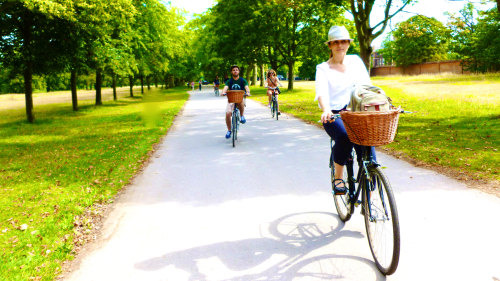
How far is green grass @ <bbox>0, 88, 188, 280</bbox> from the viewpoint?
12.8 ft

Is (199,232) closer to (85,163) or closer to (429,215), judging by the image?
(429,215)

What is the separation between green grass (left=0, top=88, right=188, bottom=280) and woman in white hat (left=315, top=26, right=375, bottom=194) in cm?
300

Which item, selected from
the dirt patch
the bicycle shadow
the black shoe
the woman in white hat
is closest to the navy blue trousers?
the woman in white hat

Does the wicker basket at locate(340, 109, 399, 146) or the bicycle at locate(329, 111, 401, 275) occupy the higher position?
the wicker basket at locate(340, 109, 399, 146)

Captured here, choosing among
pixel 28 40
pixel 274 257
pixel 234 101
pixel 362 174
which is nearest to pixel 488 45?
pixel 234 101

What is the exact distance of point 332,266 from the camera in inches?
130

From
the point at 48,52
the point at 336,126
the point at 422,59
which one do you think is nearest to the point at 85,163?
the point at 336,126

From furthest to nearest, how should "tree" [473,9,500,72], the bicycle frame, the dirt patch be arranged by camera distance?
"tree" [473,9,500,72], the dirt patch, the bicycle frame

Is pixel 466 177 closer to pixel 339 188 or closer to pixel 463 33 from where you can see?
pixel 339 188

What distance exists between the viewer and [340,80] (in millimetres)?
3809

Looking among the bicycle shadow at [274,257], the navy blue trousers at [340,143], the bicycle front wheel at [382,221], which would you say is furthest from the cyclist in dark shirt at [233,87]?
the bicycle front wheel at [382,221]

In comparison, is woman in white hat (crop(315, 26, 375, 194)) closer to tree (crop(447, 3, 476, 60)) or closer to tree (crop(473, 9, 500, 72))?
tree (crop(447, 3, 476, 60))

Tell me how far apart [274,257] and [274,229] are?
2.19 ft

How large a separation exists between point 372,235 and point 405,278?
19.0 inches
